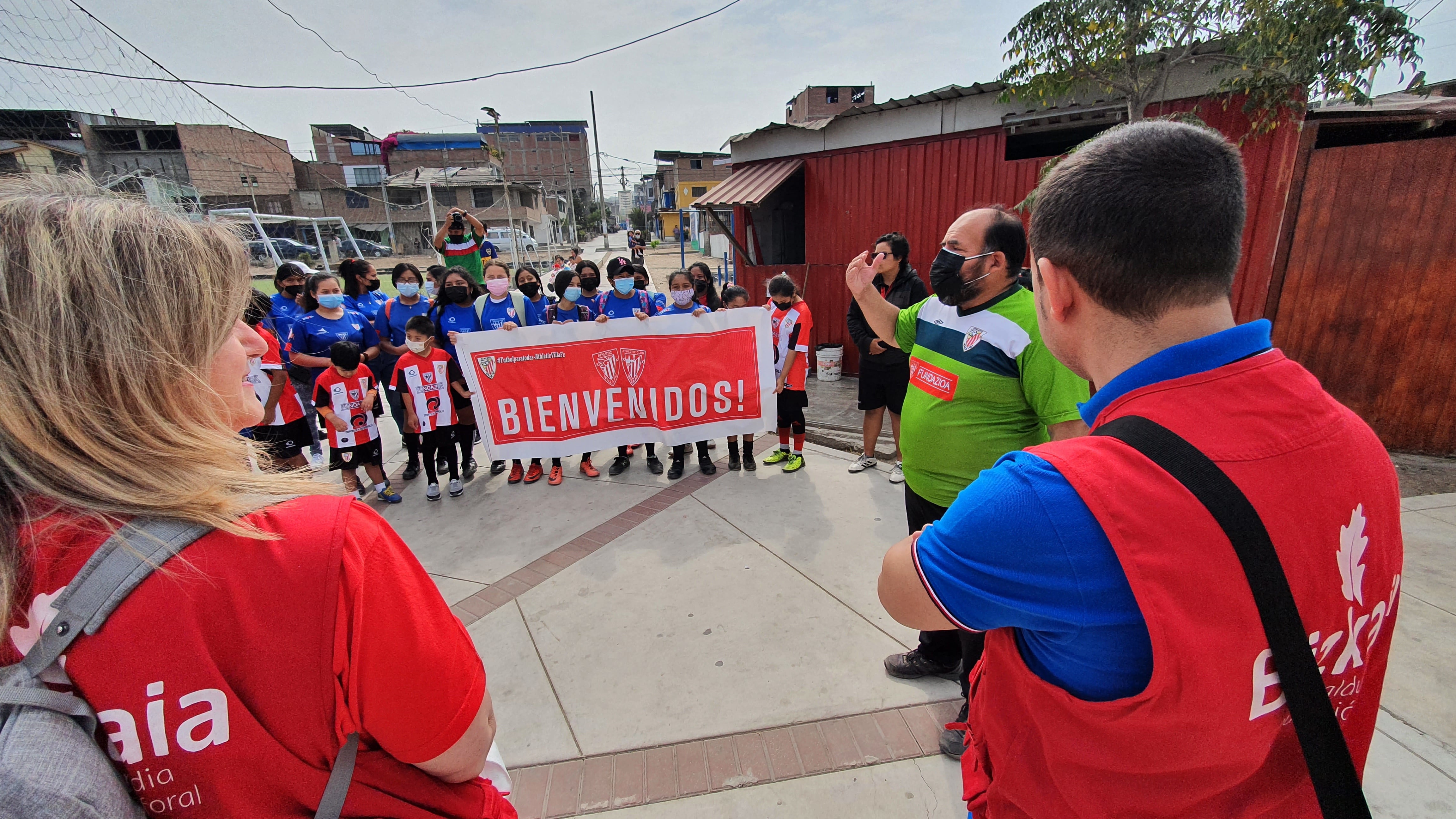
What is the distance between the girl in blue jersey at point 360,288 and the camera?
207 inches

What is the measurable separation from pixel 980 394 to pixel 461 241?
7226 mm

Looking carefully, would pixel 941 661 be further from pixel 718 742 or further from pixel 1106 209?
pixel 1106 209

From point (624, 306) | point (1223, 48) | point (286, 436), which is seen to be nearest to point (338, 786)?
point (624, 306)

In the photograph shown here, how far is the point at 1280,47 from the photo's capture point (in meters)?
4.02

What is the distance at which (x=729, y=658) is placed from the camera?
2754mm

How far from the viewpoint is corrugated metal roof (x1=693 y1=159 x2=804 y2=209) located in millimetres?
7918

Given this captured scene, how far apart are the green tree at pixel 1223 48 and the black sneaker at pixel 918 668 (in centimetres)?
468

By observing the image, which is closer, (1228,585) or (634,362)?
(1228,585)

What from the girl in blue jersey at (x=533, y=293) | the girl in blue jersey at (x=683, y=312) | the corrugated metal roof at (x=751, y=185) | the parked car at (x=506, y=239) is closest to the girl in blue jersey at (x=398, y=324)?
the girl in blue jersey at (x=533, y=293)

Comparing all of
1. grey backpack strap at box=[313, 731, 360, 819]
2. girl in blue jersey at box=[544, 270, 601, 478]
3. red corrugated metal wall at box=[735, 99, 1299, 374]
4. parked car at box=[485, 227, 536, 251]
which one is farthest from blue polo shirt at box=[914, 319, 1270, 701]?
parked car at box=[485, 227, 536, 251]

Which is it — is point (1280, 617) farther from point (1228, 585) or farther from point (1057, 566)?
point (1057, 566)

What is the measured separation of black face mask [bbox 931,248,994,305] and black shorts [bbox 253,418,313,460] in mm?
4904

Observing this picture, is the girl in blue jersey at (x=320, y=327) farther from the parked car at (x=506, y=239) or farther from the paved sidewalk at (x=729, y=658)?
the parked car at (x=506, y=239)

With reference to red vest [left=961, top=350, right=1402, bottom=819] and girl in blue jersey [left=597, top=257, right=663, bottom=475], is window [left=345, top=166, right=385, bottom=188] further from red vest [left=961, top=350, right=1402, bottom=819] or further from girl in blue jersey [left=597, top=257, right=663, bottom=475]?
red vest [left=961, top=350, right=1402, bottom=819]
